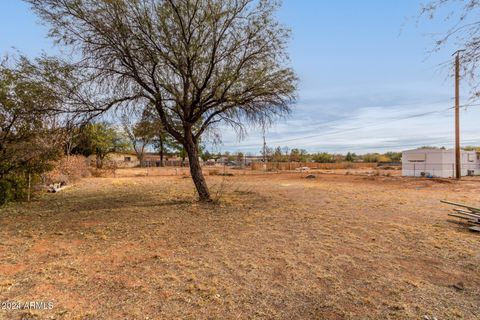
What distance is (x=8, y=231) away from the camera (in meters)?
5.80

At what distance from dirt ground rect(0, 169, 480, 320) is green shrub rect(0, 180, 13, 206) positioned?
1.77 metres

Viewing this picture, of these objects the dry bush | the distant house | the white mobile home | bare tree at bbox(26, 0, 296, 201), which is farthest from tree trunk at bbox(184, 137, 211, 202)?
the distant house

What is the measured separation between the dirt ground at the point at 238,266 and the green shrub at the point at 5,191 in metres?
1.77

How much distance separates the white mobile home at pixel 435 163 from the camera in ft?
76.7

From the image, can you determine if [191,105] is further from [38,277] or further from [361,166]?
[361,166]

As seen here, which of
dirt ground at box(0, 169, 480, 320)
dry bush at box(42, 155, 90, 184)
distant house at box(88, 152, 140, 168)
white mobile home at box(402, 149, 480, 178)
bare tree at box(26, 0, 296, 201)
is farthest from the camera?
distant house at box(88, 152, 140, 168)

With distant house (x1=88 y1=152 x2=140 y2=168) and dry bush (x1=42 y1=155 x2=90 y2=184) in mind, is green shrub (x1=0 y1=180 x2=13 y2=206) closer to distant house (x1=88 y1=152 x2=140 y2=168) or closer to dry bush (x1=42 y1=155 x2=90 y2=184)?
dry bush (x1=42 y1=155 x2=90 y2=184)

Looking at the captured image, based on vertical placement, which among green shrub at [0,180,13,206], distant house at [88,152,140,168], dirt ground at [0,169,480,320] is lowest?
dirt ground at [0,169,480,320]

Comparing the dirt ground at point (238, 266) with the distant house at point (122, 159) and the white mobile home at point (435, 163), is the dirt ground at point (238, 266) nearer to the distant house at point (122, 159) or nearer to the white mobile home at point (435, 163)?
the white mobile home at point (435, 163)

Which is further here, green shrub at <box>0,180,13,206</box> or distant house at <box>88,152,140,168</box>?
distant house at <box>88,152,140,168</box>

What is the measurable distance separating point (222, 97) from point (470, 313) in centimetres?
718

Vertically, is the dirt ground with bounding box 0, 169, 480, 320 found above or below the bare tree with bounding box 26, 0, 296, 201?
below

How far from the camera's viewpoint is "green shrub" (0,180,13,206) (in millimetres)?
8392

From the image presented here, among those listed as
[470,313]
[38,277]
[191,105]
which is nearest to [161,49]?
[191,105]
